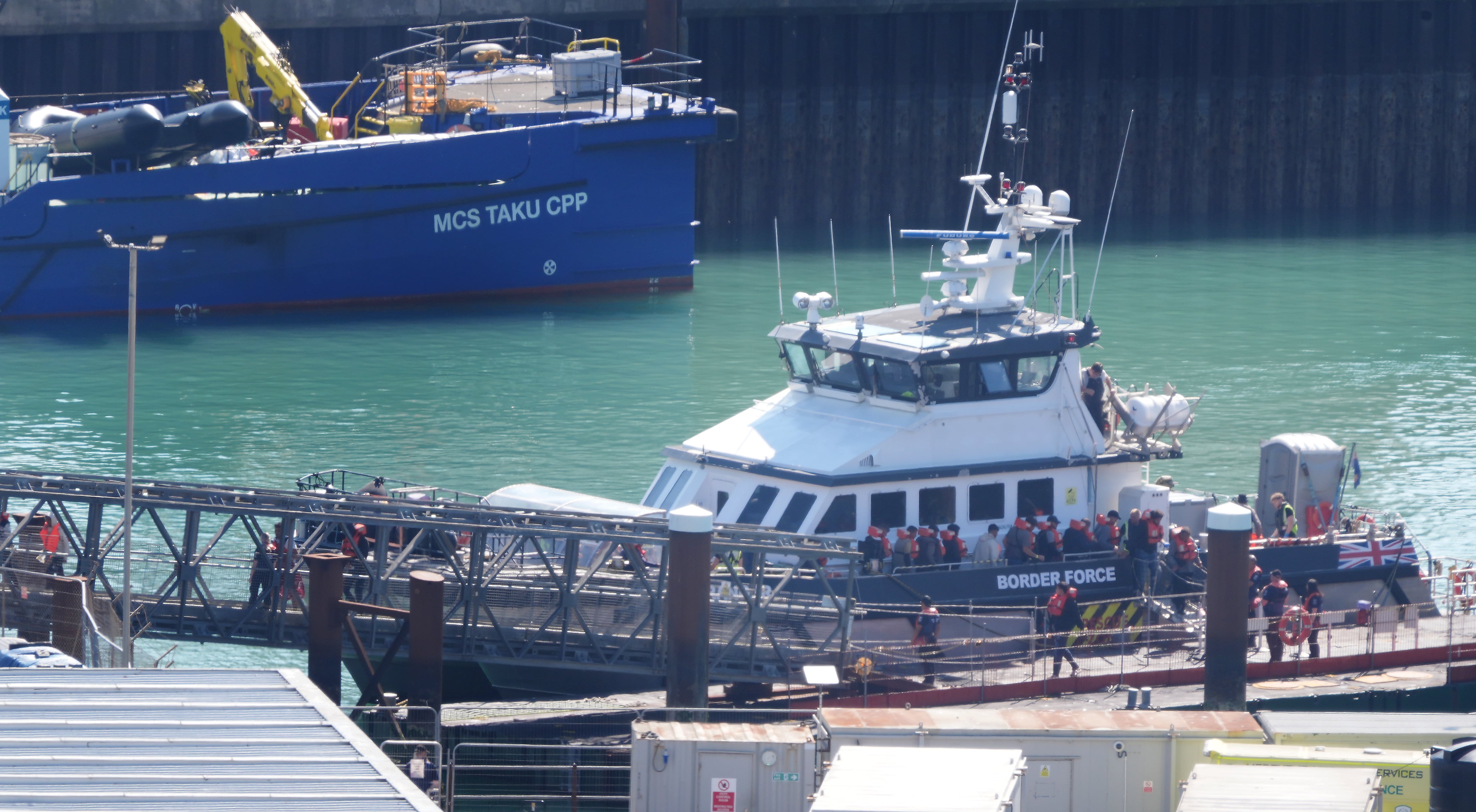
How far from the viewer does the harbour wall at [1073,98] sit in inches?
2386

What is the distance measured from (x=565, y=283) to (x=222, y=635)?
32.7 m

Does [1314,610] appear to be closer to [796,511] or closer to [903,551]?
[903,551]

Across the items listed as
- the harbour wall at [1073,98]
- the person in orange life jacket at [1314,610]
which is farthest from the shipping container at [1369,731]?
the harbour wall at [1073,98]

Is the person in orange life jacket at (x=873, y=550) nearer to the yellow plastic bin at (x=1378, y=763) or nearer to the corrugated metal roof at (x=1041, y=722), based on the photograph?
the corrugated metal roof at (x=1041, y=722)

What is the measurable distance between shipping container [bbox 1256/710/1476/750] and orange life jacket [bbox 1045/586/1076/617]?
133 inches

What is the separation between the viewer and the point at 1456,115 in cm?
6600

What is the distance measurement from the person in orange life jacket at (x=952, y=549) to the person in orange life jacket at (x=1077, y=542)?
1.37 metres

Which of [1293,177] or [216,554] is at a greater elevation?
[1293,177]

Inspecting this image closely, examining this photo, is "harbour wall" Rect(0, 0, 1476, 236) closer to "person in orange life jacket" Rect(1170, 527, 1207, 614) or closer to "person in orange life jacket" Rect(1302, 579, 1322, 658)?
"person in orange life jacket" Rect(1302, 579, 1322, 658)

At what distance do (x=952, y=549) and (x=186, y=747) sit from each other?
10467 millimetres

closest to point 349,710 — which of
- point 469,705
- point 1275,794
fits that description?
point 469,705

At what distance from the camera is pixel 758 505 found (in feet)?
70.9

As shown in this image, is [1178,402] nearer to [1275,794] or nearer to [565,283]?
[1275,794]

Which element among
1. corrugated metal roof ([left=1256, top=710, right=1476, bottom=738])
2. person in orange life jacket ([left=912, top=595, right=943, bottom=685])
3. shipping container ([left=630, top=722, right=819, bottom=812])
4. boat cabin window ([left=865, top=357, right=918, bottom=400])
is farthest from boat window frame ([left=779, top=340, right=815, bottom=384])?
corrugated metal roof ([left=1256, top=710, right=1476, bottom=738])
